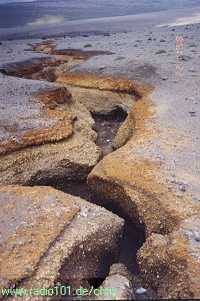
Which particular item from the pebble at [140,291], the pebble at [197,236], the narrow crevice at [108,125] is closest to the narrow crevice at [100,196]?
the narrow crevice at [108,125]

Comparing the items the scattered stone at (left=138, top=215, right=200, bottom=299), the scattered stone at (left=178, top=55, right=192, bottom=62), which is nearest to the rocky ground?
the scattered stone at (left=138, top=215, right=200, bottom=299)

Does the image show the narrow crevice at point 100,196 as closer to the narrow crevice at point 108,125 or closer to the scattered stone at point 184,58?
the narrow crevice at point 108,125

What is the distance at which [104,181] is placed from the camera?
3.13 metres

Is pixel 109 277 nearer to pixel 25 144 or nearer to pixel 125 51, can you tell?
pixel 25 144

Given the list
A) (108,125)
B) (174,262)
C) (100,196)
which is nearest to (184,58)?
(108,125)

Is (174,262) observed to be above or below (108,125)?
above

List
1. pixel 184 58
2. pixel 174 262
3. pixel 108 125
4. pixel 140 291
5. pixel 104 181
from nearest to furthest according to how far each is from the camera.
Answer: pixel 174 262, pixel 140 291, pixel 104 181, pixel 108 125, pixel 184 58

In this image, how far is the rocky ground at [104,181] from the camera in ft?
7.66

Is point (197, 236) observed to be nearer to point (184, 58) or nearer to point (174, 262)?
point (174, 262)

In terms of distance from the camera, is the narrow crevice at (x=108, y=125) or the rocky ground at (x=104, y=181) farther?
the narrow crevice at (x=108, y=125)

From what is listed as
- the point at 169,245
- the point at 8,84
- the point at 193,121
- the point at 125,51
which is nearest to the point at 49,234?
the point at 169,245

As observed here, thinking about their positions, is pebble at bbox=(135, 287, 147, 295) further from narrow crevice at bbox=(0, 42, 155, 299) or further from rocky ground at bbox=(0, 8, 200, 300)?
narrow crevice at bbox=(0, 42, 155, 299)

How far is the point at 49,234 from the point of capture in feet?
7.93

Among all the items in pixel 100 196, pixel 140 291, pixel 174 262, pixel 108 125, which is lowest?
pixel 108 125
